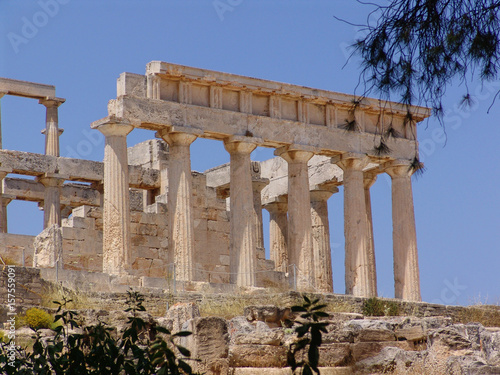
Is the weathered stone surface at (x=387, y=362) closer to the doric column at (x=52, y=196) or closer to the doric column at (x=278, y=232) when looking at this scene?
the doric column at (x=278, y=232)

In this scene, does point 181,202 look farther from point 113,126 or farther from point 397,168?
point 397,168

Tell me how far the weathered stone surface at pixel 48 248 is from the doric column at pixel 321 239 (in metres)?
9.27

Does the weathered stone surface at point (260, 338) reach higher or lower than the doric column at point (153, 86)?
lower

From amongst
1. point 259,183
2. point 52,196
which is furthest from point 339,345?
point 52,196

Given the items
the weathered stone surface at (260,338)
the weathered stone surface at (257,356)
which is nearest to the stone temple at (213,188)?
the weathered stone surface at (260,338)

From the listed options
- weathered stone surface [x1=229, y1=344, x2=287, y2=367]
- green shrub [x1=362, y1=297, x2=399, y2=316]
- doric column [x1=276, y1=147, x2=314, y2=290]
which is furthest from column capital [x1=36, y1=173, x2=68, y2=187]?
weathered stone surface [x1=229, y1=344, x2=287, y2=367]

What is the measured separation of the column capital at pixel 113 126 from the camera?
81.5ft

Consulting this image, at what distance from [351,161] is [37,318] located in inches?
522

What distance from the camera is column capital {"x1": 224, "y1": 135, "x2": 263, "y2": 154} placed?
26.7m

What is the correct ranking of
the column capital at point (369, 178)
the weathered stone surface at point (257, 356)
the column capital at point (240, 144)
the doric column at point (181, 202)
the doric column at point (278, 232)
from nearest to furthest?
the weathered stone surface at point (257, 356)
the doric column at point (181, 202)
the column capital at point (240, 144)
the column capital at point (369, 178)
the doric column at point (278, 232)

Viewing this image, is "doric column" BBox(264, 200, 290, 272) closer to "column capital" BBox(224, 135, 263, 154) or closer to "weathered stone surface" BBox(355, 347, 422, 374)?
"column capital" BBox(224, 135, 263, 154)

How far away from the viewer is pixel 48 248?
24031 millimetres

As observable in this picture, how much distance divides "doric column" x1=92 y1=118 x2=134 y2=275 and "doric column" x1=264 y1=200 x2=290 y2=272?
25.4 ft

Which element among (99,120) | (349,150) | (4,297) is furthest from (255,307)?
(349,150)
